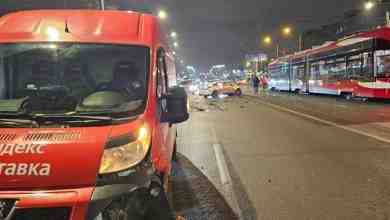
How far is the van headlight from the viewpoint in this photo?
3676 mm

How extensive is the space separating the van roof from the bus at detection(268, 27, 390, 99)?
21.8 m

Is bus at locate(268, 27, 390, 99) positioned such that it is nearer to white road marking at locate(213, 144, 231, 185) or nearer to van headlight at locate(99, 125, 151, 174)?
white road marking at locate(213, 144, 231, 185)

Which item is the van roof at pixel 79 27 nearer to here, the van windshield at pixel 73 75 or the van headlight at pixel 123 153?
the van windshield at pixel 73 75

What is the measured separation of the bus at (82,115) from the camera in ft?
11.6

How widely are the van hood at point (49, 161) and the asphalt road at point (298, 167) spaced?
258 centimetres

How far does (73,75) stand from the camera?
4.77 metres

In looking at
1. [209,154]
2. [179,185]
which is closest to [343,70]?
[209,154]

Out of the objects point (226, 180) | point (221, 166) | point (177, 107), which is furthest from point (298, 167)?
point (177, 107)

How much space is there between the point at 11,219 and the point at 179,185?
4.02 m

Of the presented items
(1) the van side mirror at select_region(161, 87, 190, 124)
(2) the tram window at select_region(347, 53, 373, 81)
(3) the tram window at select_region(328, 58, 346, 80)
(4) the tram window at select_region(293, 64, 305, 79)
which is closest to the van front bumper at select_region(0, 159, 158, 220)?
(1) the van side mirror at select_region(161, 87, 190, 124)

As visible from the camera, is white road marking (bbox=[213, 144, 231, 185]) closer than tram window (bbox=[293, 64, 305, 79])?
Yes

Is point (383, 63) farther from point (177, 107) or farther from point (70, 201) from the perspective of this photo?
point (70, 201)

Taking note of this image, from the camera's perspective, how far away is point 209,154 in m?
10.1

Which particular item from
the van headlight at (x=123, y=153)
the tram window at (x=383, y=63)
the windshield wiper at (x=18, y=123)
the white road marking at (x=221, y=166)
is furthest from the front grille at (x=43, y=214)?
the tram window at (x=383, y=63)
